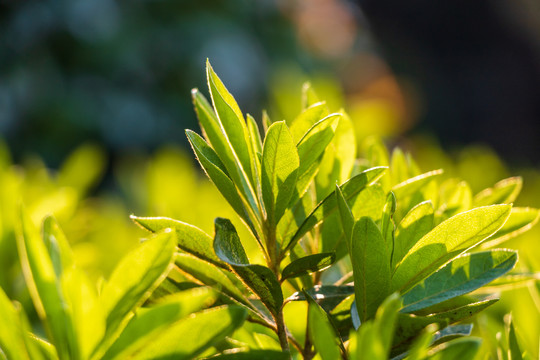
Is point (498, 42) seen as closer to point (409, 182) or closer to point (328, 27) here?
point (328, 27)

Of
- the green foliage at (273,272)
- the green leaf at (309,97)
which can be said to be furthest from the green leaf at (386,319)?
the green leaf at (309,97)

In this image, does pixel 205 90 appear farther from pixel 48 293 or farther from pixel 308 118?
pixel 48 293

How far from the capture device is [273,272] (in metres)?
0.53

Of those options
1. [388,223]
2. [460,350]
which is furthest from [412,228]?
[460,350]

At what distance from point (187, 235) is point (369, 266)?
18 centimetres

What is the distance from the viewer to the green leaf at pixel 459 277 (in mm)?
540

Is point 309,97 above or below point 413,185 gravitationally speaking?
above

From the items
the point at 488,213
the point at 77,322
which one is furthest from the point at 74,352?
the point at 488,213

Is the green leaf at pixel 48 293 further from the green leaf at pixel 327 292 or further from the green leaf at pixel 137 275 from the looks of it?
the green leaf at pixel 327 292

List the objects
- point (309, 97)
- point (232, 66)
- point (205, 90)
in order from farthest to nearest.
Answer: point (232, 66), point (205, 90), point (309, 97)

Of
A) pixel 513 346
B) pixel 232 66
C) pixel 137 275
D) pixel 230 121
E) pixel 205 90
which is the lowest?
pixel 513 346

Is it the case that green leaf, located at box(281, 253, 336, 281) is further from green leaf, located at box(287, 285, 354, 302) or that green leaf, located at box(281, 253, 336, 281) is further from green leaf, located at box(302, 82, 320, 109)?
green leaf, located at box(302, 82, 320, 109)

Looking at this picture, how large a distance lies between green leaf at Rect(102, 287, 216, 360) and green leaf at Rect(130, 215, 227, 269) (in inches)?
3.3

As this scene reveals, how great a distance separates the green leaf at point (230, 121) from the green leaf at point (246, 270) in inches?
2.9
